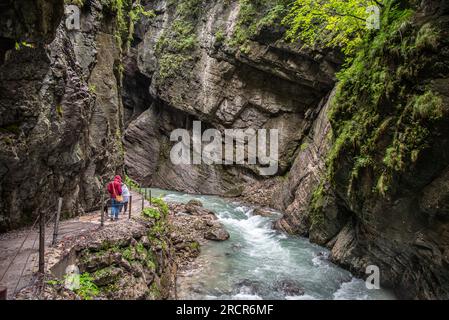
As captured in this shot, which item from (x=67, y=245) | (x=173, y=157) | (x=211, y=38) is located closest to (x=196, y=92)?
(x=211, y=38)

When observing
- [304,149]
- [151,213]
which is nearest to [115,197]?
[151,213]

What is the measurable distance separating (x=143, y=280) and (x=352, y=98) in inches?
376

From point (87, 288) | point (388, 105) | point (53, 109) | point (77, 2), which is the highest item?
point (77, 2)

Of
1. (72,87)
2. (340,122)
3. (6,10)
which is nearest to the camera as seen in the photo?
(6,10)

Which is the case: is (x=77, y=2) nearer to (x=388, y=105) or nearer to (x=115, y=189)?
(x=115, y=189)

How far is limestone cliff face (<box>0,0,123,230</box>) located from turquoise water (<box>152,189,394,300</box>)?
5751mm

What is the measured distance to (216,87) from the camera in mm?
28000

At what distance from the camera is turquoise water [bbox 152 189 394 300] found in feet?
35.2

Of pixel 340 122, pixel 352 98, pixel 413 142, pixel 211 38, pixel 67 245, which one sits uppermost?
pixel 211 38

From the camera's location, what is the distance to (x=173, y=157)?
32.4 metres

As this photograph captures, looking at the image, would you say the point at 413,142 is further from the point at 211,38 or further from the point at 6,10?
the point at 211,38

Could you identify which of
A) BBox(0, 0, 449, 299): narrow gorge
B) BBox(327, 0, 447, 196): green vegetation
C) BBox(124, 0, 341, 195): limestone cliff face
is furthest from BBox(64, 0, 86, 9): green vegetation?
BBox(124, 0, 341, 195): limestone cliff face

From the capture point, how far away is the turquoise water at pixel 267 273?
35.2 feet

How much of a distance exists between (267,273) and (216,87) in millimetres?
19236
